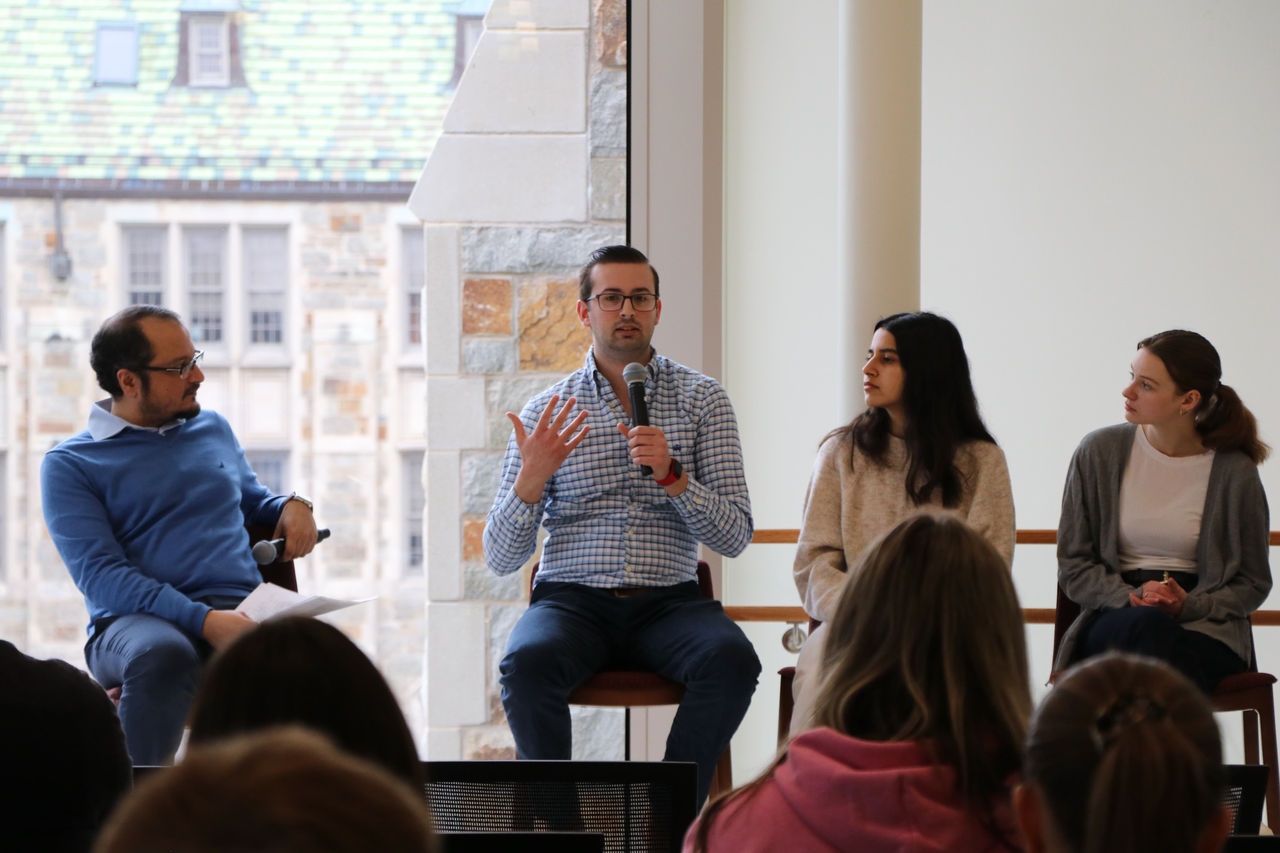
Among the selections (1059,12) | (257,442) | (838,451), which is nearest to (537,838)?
(838,451)

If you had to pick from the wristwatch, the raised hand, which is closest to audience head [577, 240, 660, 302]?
the raised hand

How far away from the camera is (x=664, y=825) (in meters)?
1.45

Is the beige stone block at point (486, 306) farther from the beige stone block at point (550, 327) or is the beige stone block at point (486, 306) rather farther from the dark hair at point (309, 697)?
the dark hair at point (309, 697)

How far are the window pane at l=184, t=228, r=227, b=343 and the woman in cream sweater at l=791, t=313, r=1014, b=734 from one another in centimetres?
323

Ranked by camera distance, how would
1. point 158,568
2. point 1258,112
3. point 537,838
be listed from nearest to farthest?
point 537,838
point 158,568
point 1258,112

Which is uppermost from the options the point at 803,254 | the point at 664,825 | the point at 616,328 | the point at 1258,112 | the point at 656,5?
the point at 656,5

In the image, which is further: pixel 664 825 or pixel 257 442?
pixel 257 442

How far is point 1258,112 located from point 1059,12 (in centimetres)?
71

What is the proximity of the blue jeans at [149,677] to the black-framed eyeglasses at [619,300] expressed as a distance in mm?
1168

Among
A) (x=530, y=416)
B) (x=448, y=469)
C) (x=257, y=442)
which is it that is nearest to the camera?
(x=530, y=416)

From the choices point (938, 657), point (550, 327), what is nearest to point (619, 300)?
point (550, 327)

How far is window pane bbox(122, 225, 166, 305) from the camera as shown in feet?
17.6

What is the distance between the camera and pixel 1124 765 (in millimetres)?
867

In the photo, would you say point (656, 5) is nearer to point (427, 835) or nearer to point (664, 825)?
point (664, 825)
